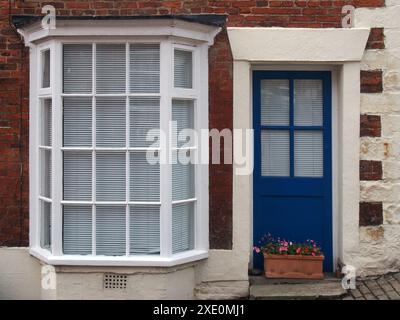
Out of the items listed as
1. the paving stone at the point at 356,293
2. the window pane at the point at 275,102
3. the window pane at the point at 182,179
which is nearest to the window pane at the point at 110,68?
the window pane at the point at 182,179

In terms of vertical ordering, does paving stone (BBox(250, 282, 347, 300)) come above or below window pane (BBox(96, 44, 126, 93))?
below

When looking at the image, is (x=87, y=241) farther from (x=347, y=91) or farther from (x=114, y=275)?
(x=347, y=91)

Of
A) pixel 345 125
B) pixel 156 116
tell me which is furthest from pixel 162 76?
pixel 345 125

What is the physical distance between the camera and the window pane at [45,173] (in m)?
6.16

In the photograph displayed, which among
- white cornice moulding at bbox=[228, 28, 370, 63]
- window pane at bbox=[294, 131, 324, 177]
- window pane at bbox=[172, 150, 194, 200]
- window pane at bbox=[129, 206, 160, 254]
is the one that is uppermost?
white cornice moulding at bbox=[228, 28, 370, 63]

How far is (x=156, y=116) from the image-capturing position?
19.3 feet

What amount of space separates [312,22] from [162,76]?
1.66 m

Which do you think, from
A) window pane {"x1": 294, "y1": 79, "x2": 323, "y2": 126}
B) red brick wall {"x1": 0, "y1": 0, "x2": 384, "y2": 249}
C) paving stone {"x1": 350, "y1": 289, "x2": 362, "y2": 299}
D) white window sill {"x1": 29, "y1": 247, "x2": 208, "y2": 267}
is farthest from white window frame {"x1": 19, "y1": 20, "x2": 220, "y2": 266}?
paving stone {"x1": 350, "y1": 289, "x2": 362, "y2": 299}

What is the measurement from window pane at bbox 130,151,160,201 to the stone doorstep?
4.60ft

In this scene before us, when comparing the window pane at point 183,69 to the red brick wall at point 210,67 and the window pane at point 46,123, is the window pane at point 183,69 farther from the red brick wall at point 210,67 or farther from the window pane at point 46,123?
the window pane at point 46,123

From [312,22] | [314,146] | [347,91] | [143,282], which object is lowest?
[143,282]

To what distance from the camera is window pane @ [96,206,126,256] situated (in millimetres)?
5918

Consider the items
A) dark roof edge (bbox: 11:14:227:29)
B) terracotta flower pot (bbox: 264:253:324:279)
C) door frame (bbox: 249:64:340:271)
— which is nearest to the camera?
dark roof edge (bbox: 11:14:227:29)

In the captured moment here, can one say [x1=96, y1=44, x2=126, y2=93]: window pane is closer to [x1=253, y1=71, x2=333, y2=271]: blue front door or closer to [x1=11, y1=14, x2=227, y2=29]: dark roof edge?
[x1=11, y1=14, x2=227, y2=29]: dark roof edge
